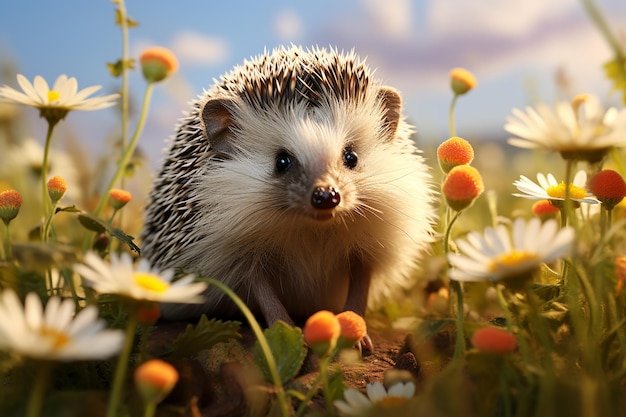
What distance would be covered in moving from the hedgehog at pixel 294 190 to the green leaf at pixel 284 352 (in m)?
0.69

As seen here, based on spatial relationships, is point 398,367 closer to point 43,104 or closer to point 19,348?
point 19,348

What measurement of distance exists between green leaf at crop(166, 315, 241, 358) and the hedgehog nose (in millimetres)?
634

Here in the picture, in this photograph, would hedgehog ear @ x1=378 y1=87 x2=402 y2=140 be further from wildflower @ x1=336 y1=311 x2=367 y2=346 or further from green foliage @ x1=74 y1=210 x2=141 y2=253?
wildflower @ x1=336 y1=311 x2=367 y2=346

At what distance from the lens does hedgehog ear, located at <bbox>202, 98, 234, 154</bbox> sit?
3006mm

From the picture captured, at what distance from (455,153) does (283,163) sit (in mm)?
876

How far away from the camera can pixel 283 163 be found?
2.89 m

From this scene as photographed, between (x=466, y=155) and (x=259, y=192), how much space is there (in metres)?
0.97

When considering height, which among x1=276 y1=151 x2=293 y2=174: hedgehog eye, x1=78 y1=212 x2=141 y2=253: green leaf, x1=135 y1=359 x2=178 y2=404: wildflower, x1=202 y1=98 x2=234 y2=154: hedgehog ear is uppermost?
x1=202 y1=98 x2=234 y2=154: hedgehog ear

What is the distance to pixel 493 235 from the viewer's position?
5.72 feet

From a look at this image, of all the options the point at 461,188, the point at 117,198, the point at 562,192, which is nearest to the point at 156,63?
the point at 117,198

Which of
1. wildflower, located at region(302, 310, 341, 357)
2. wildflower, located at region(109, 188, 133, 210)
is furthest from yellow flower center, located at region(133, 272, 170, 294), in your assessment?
wildflower, located at region(109, 188, 133, 210)

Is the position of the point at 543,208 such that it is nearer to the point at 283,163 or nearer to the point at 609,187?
the point at 609,187

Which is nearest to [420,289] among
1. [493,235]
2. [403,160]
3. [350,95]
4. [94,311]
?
[403,160]

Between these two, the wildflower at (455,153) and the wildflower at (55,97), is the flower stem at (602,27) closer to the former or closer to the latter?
the wildflower at (455,153)
